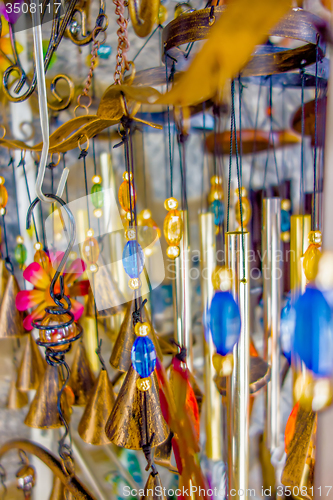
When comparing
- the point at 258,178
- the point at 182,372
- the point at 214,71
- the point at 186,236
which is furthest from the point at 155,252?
the point at 258,178

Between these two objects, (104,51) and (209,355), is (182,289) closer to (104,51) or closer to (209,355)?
(209,355)

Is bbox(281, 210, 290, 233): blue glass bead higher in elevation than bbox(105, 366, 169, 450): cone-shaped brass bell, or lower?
A: higher

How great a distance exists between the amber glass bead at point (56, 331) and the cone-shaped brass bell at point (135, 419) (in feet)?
0.32

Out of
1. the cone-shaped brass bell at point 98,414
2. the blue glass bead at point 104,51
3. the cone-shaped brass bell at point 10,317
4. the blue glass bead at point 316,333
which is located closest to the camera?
the blue glass bead at point 316,333

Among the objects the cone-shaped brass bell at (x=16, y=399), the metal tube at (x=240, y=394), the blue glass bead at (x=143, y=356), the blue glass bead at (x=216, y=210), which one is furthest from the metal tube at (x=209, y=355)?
the cone-shaped brass bell at (x=16, y=399)

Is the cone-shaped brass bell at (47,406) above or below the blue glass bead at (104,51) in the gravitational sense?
below

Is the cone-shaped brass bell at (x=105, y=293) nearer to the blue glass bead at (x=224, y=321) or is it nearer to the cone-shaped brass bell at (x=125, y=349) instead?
the cone-shaped brass bell at (x=125, y=349)

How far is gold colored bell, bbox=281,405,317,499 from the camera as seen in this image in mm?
403

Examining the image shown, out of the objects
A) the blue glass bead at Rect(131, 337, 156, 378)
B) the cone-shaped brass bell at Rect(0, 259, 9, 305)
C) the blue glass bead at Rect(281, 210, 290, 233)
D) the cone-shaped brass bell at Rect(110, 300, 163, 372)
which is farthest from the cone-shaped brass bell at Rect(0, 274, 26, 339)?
the blue glass bead at Rect(281, 210, 290, 233)

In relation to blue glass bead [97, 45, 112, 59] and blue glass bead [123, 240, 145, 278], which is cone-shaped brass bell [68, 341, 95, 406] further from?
blue glass bead [97, 45, 112, 59]

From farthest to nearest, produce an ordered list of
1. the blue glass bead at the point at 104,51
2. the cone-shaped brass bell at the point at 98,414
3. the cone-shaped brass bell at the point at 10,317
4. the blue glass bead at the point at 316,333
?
the blue glass bead at the point at 104,51
the cone-shaped brass bell at the point at 10,317
the cone-shaped brass bell at the point at 98,414
the blue glass bead at the point at 316,333

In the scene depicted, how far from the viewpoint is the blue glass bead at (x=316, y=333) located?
33 centimetres

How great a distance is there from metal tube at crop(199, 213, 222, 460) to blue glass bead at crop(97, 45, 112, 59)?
46 centimetres

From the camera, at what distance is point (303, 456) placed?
1.32 ft
